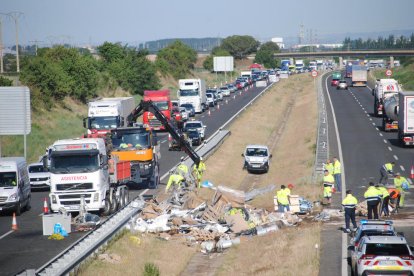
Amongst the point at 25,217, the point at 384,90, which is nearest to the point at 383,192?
the point at 25,217

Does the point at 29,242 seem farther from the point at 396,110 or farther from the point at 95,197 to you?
the point at 396,110

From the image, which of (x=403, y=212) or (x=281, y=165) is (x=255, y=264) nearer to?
(x=403, y=212)

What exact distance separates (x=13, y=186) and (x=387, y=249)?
59.5ft

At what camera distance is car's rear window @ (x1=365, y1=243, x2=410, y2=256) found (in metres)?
21.3

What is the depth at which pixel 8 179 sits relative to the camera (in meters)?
35.3

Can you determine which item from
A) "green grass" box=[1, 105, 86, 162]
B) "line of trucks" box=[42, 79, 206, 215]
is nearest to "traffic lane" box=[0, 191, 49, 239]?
"line of trucks" box=[42, 79, 206, 215]

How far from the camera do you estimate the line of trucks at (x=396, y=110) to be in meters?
56.8

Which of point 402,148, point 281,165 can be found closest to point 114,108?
point 281,165

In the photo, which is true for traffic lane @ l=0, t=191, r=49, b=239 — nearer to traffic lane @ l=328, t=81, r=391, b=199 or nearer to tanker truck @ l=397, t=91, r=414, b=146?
traffic lane @ l=328, t=81, r=391, b=199

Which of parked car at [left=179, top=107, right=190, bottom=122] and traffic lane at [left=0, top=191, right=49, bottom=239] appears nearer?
traffic lane at [left=0, top=191, right=49, bottom=239]

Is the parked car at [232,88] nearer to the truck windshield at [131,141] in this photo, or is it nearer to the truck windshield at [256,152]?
the truck windshield at [256,152]

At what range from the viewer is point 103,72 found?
10975 cm

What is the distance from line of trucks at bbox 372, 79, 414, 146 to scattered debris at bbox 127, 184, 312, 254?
77.2ft

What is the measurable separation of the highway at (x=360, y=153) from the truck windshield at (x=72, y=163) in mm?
8801
